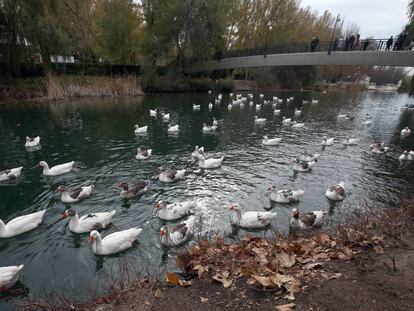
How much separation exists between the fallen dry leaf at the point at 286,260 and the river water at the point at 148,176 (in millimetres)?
3251

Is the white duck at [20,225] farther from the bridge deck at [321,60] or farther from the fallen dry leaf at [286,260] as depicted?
the bridge deck at [321,60]

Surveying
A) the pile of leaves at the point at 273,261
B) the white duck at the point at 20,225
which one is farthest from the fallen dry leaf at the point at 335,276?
the white duck at the point at 20,225

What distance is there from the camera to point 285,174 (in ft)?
46.7

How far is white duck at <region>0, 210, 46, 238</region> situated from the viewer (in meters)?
8.67

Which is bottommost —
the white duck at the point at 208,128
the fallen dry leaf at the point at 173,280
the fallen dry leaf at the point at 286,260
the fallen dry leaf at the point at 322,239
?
the white duck at the point at 208,128

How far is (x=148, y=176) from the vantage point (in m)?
13.6

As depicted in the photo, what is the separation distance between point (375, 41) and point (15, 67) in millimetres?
41878

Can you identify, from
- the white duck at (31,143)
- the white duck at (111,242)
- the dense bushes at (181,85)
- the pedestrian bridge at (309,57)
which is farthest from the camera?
the dense bushes at (181,85)

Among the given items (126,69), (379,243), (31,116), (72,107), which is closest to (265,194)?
(379,243)

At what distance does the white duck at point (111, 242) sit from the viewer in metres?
7.95

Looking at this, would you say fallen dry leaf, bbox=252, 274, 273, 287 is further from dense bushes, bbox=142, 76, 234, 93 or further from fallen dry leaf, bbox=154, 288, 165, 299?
dense bushes, bbox=142, 76, 234, 93

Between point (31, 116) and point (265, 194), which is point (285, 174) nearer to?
point (265, 194)

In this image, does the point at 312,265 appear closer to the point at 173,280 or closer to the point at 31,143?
the point at 173,280

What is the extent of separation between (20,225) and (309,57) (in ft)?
125
